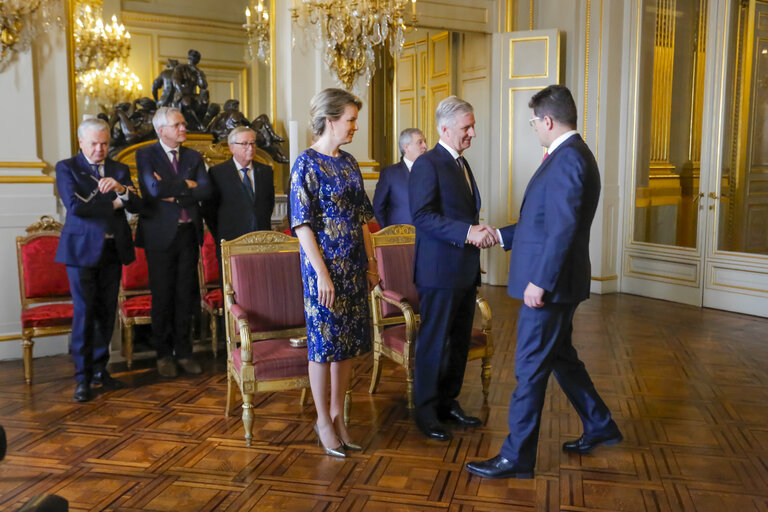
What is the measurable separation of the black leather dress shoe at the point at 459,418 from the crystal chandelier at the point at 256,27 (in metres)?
3.73

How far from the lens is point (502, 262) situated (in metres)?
7.86

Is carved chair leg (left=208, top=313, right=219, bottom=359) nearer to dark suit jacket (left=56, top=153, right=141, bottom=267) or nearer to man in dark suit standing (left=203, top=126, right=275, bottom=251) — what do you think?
man in dark suit standing (left=203, top=126, right=275, bottom=251)

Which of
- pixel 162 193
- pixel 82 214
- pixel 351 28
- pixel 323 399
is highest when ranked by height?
pixel 351 28

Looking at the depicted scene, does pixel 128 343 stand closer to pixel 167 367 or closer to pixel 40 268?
pixel 167 367

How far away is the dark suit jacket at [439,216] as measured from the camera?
328cm

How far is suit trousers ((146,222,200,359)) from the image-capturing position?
4426mm

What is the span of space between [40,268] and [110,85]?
1.61m

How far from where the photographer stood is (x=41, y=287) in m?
4.56

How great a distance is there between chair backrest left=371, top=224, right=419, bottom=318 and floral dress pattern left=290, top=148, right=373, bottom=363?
90 cm

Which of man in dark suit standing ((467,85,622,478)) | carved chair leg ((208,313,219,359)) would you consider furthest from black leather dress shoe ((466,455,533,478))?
carved chair leg ((208,313,219,359))

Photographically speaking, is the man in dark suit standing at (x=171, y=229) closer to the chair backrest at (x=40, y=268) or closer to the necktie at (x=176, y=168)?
the necktie at (x=176, y=168)

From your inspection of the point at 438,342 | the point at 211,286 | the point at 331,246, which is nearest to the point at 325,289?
the point at 331,246

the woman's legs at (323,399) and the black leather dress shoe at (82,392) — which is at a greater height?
the woman's legs at (323,399)

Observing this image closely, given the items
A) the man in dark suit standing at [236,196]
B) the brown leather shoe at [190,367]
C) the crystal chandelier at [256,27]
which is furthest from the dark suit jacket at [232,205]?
the crystal chandelier at [256,27]
